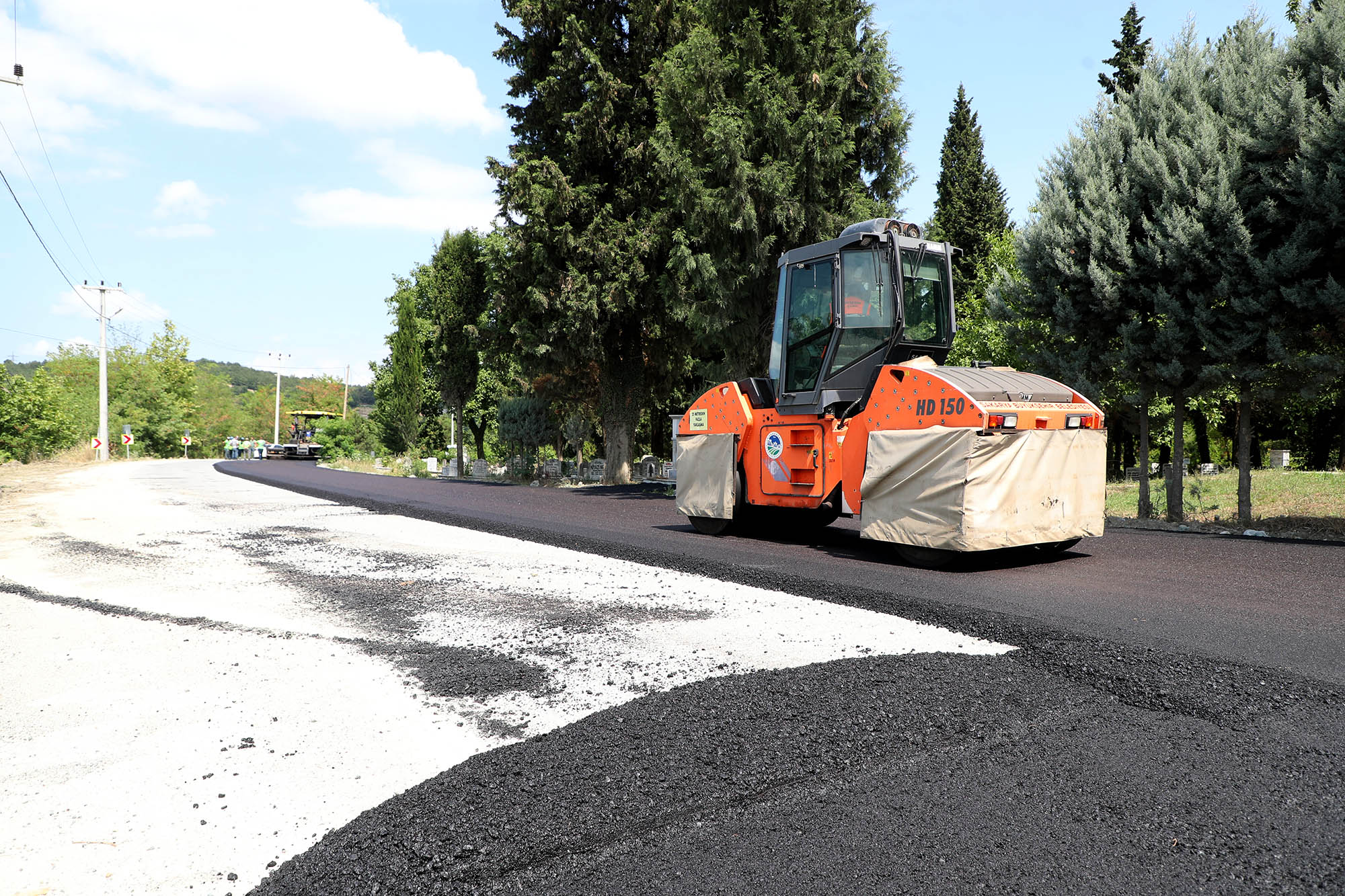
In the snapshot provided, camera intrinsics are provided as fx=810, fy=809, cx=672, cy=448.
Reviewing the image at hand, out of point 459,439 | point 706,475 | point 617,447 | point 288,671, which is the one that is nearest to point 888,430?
point 706,475

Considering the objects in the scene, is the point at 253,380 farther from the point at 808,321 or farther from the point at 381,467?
the point at 808,321

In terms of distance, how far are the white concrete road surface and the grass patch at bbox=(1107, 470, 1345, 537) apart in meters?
7.84

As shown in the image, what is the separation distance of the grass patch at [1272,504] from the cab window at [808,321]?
5.85 meters

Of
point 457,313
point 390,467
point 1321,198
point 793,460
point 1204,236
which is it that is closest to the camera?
point 1321,198

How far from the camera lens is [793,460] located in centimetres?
880

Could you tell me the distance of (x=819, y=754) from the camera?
3.07 metres

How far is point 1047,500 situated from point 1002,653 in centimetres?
304

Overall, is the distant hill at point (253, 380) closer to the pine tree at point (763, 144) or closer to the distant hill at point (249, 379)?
the distant hill at point (249, 379)

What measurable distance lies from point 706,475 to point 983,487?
12.6ft

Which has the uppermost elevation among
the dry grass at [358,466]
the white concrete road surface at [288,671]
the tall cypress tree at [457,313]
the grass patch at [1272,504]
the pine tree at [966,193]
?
the pine tree at [966,193]

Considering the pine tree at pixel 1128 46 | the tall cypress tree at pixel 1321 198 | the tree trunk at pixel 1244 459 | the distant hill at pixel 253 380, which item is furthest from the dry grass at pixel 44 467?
the distant hill at pixel 253 380

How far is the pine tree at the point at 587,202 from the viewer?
20.0 m

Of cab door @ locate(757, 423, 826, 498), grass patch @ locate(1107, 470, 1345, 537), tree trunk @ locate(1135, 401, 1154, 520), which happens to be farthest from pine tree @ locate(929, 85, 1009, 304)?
cab door @ locate(757, 423, 826, 498)

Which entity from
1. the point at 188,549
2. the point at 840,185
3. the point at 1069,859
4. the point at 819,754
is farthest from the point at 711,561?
the point at 840,185
